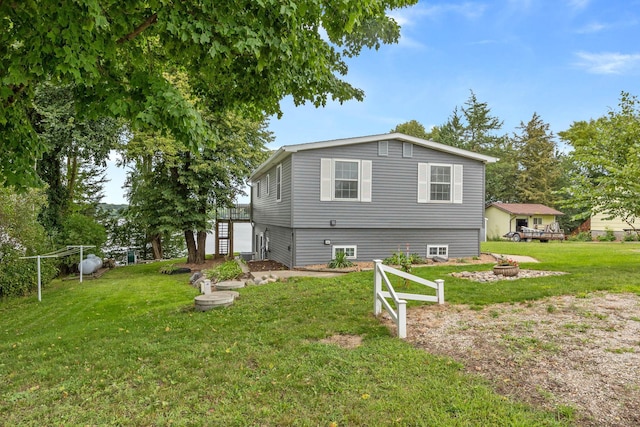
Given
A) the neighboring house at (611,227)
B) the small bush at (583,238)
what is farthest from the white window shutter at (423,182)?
the neighboring house at (611,227)

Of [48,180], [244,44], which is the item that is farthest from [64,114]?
[244,44]

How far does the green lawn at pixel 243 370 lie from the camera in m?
3.14

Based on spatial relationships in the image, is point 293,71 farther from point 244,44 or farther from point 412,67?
point 412,67

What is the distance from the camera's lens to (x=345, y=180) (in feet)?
42.1

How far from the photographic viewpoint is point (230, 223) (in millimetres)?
19203

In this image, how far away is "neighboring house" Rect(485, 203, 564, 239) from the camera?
30.5m

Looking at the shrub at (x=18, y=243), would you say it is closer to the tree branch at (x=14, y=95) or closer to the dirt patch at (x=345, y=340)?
the tree branch at (x=14, y=95)

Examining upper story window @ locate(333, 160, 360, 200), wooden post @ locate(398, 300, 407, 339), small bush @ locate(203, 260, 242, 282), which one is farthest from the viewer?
upper story window @ locate(333, 160, 360, 200)

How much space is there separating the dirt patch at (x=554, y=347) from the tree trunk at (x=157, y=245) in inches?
677

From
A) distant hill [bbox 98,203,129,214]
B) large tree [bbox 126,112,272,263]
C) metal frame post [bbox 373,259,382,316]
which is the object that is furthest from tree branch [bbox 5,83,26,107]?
distant hill [bbox 98,203,129,214]

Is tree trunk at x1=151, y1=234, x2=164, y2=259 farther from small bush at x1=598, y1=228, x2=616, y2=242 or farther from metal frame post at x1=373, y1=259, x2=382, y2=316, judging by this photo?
small bush at x1=598, y1=228, x2=616, y2=242

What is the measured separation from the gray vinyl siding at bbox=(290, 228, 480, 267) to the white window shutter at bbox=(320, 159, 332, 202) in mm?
1195

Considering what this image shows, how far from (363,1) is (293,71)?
196 centimetres

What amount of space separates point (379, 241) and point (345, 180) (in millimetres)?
2604
